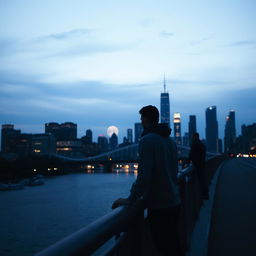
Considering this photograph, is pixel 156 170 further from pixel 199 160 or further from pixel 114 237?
pixel 199 160

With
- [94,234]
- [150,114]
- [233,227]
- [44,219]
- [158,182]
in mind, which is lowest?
[44,219]

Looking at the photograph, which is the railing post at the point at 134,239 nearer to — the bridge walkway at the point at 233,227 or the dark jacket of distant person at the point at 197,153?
the bridge walkway at the point at 233,227

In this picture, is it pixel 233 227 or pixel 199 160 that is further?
pixel 199 160

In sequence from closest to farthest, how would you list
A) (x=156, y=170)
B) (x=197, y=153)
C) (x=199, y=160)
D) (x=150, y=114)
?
(x=156, y=170)
(x=150, y=114)
(x=199, y=160)
(x=197, y=153)

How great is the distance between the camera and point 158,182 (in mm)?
3010

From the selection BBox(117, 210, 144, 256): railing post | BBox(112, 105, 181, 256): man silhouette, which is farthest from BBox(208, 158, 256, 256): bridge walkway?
BBox(117, 210, 144, 256): railing post

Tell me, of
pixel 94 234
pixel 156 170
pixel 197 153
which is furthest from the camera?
pixel 197 153

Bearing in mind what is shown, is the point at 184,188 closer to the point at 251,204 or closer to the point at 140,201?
the point at 140,201

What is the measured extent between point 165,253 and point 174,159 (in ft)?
2.65

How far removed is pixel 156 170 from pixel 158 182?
11cm

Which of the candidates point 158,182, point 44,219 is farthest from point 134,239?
point 44,219

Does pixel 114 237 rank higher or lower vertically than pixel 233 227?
higher

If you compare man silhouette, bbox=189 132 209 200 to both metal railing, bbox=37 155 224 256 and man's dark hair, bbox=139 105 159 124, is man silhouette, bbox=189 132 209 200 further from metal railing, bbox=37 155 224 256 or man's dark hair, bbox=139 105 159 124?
man's dark hair, bbox=139 105 159 124

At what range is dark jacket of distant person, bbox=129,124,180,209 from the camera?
9.31ft
